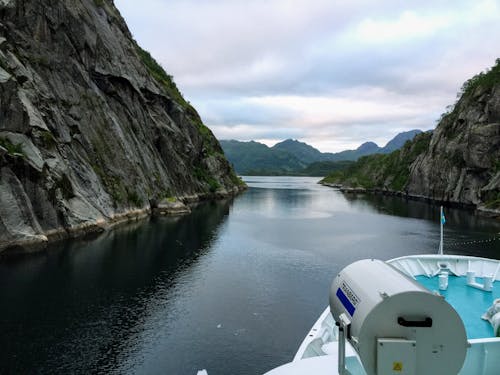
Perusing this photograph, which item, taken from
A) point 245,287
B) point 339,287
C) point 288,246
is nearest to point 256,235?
point 288,246

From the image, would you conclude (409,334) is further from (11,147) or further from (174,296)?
(11,147)

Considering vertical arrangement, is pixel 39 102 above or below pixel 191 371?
above

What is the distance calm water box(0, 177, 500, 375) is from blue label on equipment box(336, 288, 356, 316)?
1313cm

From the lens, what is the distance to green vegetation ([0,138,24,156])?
4762 cm

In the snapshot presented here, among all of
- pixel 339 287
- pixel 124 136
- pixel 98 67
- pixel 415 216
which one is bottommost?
pixel 415 216

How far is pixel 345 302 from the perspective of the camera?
9.89 meters

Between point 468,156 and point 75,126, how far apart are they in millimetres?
107746

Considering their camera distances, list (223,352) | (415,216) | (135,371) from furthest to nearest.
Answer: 1. (415,216)
2. (223,352)
3. (135,371)

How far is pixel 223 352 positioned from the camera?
76.5 ft

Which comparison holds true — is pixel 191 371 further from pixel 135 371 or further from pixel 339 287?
pixel 339 287

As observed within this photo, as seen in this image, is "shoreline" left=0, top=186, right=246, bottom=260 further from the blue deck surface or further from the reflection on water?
the blue deck surface

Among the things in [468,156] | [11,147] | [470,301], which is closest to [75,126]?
[11,147]

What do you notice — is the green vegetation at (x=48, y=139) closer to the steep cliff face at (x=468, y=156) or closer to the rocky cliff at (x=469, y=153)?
the rocky cliff at (x=469, y=153)

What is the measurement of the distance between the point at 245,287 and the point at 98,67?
209ft
